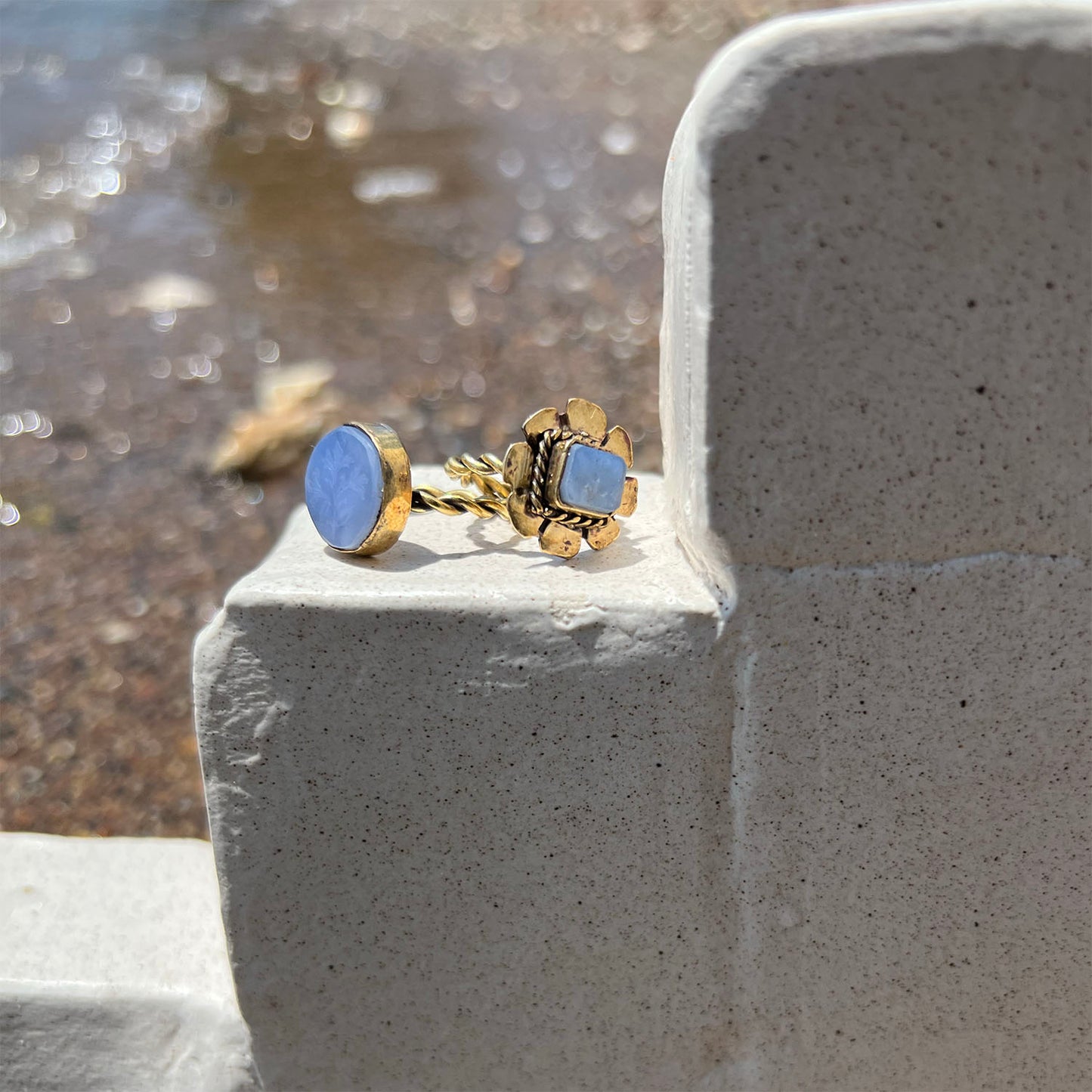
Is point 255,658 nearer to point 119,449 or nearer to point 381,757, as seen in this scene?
point 381,757

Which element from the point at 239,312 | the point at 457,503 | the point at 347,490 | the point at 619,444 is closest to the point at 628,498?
the point at 619,444

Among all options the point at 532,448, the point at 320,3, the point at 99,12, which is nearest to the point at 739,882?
the point at 532,448

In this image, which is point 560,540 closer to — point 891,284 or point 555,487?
point 555,487

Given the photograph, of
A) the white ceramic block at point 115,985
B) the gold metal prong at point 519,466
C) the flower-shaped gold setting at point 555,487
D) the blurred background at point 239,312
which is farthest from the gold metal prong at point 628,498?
the blurred background at point 239,312

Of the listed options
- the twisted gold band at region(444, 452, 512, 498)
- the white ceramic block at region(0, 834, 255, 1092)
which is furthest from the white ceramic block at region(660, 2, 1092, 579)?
the white ceramic block at region(0, 834, 255, 1092)

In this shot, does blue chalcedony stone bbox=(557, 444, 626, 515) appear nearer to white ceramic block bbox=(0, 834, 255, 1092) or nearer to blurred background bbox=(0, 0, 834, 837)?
white ceramic block bbox=(0, 834, 255, 1092)

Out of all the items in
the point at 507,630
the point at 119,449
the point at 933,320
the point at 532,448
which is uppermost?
the point at 933,320

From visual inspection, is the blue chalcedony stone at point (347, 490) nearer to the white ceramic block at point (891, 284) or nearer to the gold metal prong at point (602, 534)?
the gold metal prong at point (602, 534)
